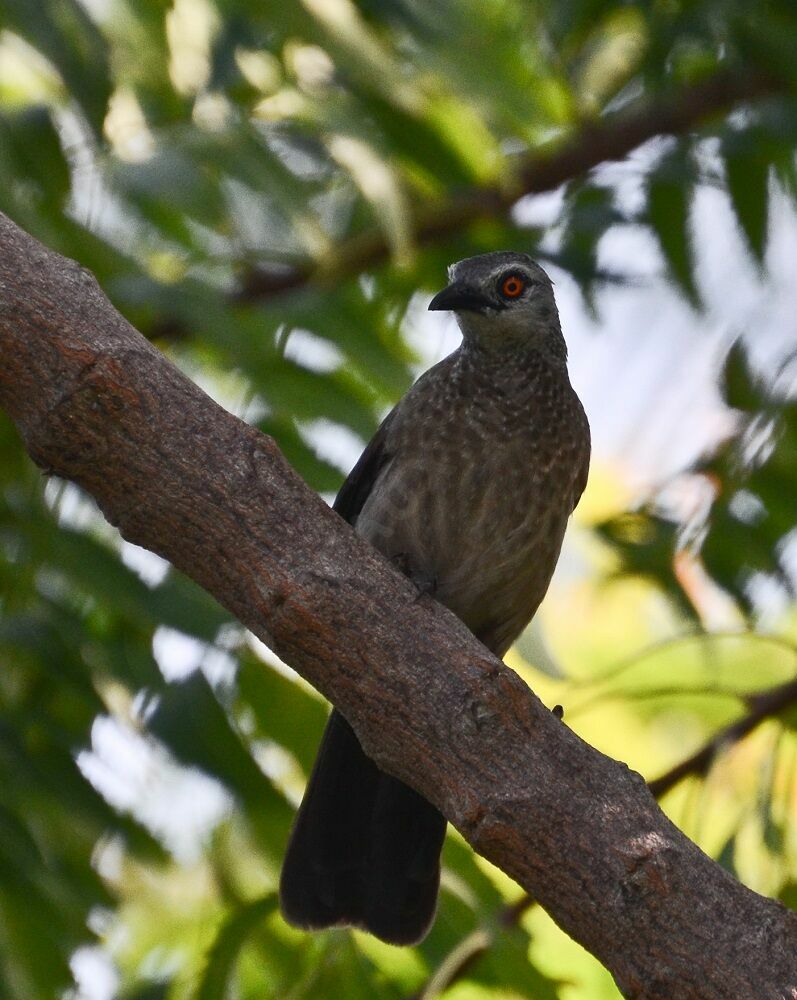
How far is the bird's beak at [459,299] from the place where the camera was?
4.04 m

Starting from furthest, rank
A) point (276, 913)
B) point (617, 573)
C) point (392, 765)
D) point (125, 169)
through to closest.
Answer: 1. point (617, 573)
2. point (276, 913)
3. point (125, 169)
4. point (392, 765)

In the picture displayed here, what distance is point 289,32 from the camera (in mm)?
3359

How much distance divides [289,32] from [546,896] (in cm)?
206

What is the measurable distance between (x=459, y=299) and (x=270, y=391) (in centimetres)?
78

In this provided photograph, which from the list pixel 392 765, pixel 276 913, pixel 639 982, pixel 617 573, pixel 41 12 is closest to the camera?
pixel 639 982

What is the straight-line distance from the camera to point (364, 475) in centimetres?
415

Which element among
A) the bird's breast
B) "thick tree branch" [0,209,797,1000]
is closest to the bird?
the bird's breast

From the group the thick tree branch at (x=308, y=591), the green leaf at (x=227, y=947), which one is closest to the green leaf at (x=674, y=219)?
the thick tree branch at (x=308, y=591)

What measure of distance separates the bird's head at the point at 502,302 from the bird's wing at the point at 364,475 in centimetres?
37

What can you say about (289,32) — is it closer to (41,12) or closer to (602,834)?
(41,12)

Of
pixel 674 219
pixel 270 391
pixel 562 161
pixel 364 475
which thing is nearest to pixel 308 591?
pixel 270 391

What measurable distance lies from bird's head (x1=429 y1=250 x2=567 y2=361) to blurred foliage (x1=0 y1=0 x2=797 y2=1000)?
16 cm

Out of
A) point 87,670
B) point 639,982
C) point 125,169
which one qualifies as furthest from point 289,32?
point 639,982

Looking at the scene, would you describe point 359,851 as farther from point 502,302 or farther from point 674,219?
point 674,219
